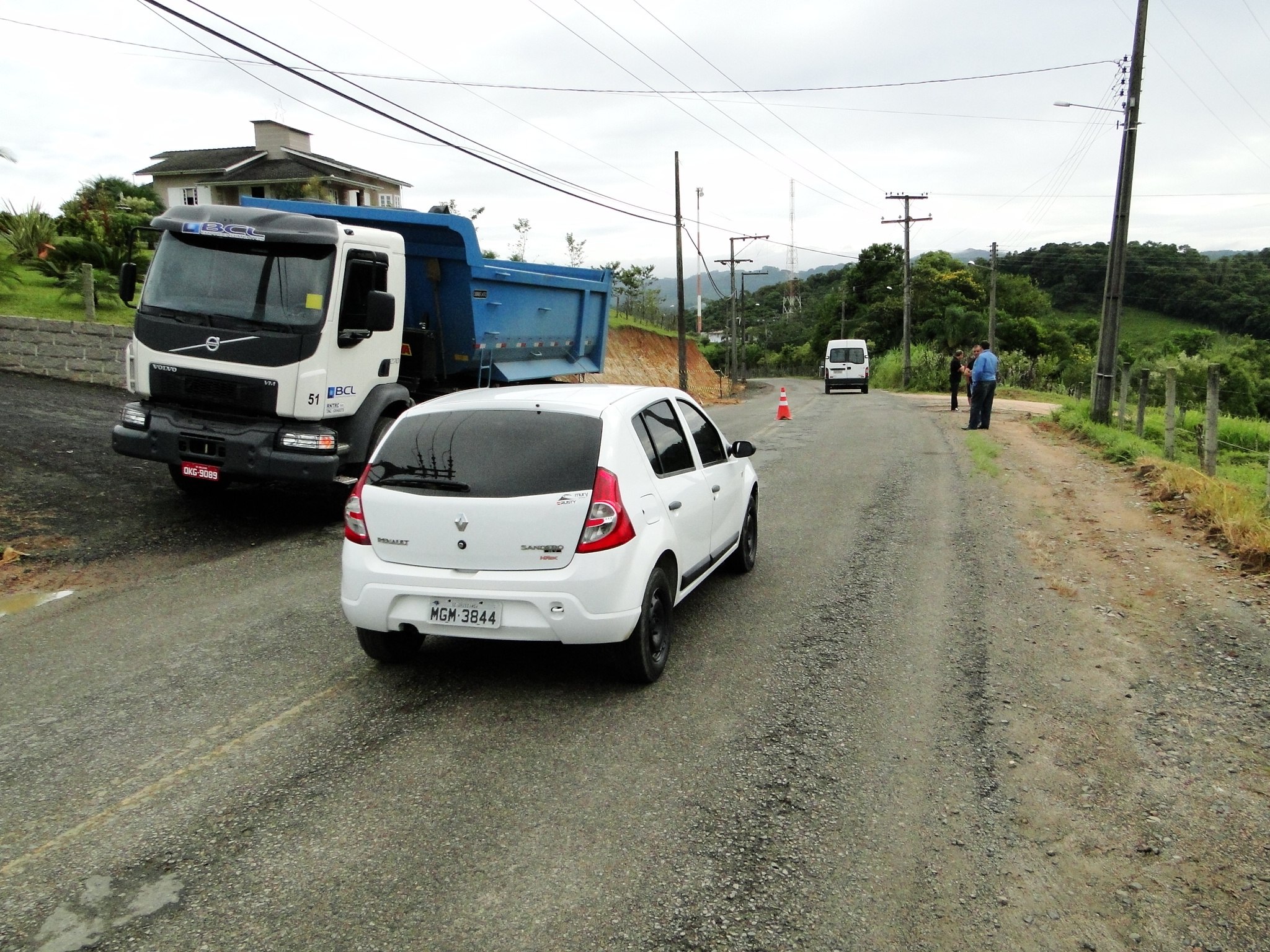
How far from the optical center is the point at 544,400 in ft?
18.6

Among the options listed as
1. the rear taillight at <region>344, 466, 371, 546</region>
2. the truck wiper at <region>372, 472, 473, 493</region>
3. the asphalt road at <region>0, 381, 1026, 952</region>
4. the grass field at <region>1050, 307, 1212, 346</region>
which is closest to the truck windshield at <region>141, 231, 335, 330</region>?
the asphalt road at <region>0, 381, 1026, 952</region>

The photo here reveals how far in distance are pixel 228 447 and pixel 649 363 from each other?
125 ft

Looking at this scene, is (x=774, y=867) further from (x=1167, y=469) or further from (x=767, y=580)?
(x=1167, y=469)

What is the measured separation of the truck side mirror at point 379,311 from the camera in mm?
9602

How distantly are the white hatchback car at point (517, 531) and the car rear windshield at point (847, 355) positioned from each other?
35.6 m

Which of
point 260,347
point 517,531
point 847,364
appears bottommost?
point 847,364

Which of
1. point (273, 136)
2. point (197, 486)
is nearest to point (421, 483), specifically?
point (197, 486)

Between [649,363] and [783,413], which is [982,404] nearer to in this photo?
[783,413]

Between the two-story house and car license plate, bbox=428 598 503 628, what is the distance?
4096 centimetres

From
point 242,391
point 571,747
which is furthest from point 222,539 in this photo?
point 571,747

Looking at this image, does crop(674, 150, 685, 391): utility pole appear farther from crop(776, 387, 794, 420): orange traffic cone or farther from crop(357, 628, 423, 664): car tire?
crop(357, 628, 423, 664): car tire

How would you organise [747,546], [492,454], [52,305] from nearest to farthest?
[492,454]
[747,546]
[52,305]

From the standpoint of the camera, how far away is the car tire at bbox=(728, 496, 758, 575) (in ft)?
25.4

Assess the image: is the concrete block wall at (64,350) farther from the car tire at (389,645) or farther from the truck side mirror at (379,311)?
the car tire at (389,645)
